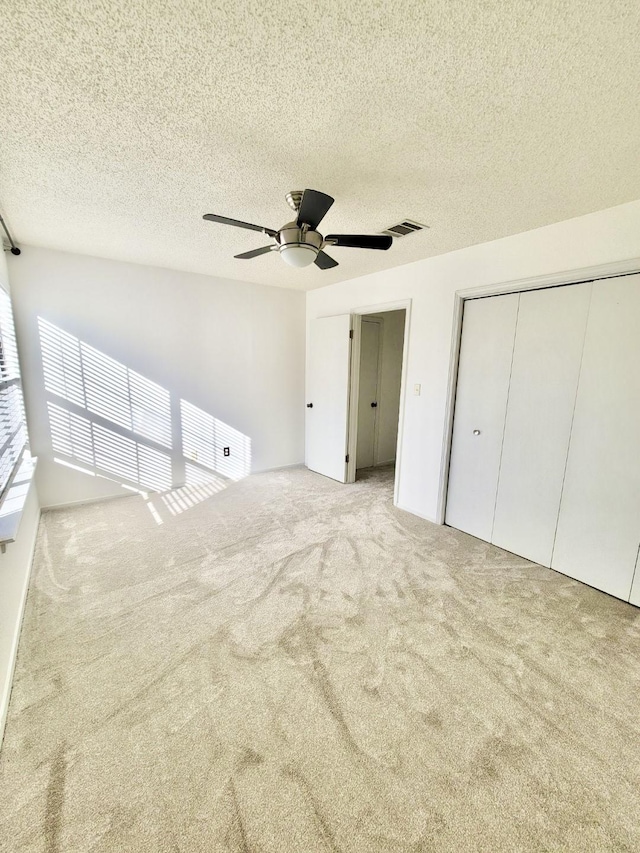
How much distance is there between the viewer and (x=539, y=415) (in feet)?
8.34

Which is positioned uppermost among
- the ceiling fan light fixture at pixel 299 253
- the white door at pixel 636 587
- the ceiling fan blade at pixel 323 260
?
the ceiling fan blade at pixel 323 260

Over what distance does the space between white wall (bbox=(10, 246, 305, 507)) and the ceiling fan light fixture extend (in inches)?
92.6

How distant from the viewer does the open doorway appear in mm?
4816

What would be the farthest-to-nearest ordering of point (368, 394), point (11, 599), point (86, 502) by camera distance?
1. point (368, 394)
2. point (86, 502)
3. point (11, 599)

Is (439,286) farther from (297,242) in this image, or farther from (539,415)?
(297,242)

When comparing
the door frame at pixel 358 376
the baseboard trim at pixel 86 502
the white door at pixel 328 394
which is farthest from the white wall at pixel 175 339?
the door frame at pixel 358 376

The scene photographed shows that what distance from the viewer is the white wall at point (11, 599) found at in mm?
1501

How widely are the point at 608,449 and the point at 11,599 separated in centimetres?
354

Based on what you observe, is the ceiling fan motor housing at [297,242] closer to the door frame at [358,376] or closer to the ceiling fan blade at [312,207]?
the ceiling fan blade at [312,207]

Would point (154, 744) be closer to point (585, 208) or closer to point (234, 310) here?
point (585, 208)

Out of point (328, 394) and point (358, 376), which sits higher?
point (358, 376)

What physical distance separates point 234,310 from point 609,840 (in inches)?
180

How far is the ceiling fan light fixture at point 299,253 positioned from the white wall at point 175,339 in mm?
2352

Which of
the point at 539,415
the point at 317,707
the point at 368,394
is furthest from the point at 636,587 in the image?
the point at 368,394
